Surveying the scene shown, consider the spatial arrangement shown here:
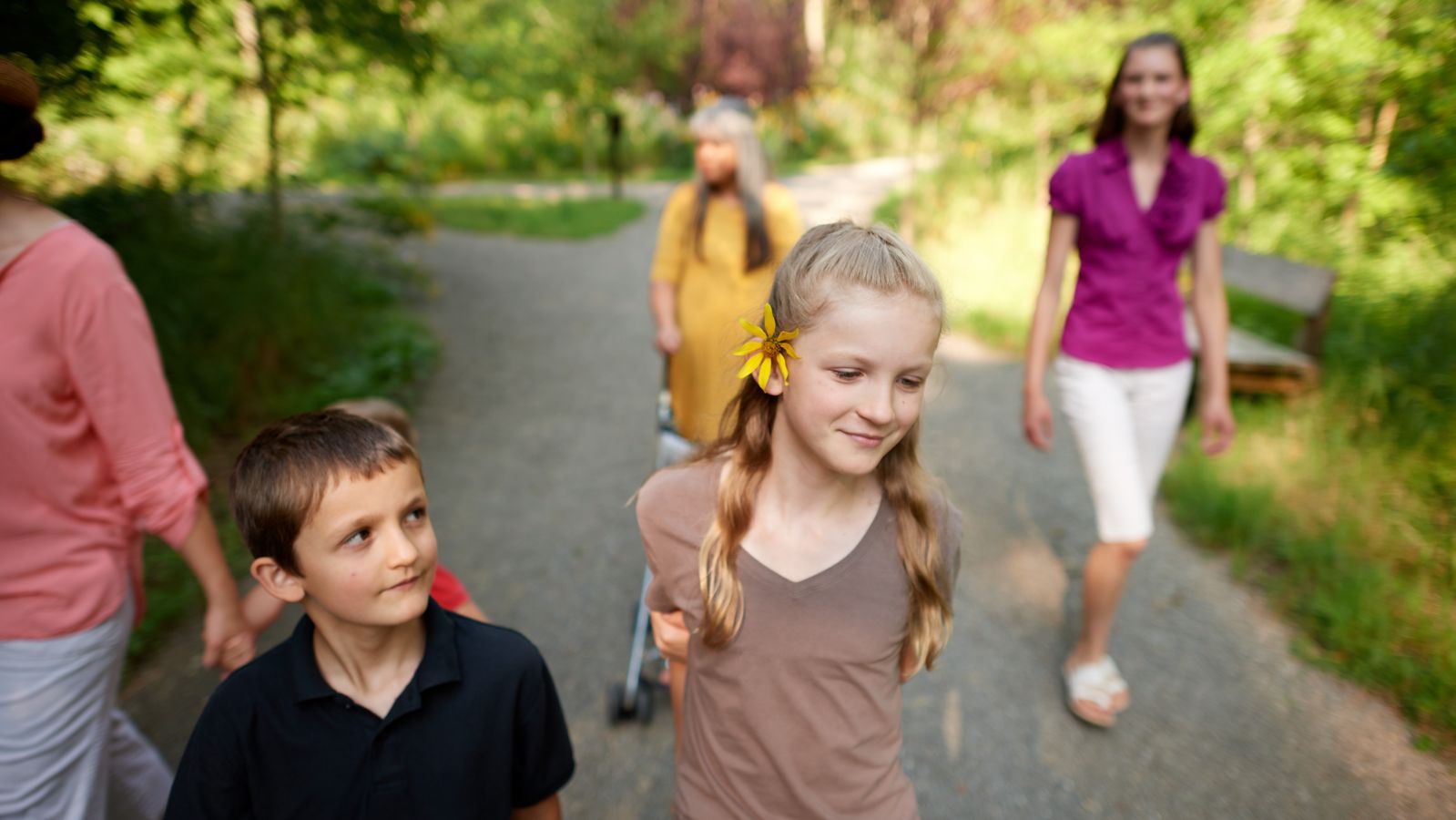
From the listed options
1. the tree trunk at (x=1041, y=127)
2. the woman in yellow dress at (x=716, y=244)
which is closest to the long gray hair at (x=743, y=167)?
the woman in yellow dress at (x=716, y=244)

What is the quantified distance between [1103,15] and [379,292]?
8453 mm

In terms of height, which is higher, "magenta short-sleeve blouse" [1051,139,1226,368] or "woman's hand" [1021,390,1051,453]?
"magenta short-sleeve blouse" [1051,139,1226,368]

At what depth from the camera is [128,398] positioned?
68.6 inches

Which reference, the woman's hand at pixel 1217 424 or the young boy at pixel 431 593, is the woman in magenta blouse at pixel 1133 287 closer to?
the woman's hand at pixel 1217 424

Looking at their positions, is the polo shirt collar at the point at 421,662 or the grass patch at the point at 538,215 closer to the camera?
the polo shirt collar at the point at 421,662

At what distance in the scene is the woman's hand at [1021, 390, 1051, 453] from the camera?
321cm

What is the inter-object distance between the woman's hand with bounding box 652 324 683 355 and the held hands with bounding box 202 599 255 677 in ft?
5.95

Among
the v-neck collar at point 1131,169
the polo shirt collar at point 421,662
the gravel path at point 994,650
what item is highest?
the v-neck collar at point 1131,169

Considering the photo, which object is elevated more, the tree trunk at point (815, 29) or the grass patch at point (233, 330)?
the tree trunk at point (815, 29)

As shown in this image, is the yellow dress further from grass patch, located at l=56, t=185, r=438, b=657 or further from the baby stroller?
grass patch, located at l=56, t=185, r=438, b=657

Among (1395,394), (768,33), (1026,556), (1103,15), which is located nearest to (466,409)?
(1026,556)

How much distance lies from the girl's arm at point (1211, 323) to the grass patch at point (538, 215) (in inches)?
471

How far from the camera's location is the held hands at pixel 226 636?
1.90 m

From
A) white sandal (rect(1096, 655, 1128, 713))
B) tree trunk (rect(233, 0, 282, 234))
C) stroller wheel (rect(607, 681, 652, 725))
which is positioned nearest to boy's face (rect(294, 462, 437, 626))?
stroller wheel (rect(607, 681, 652, 725))
